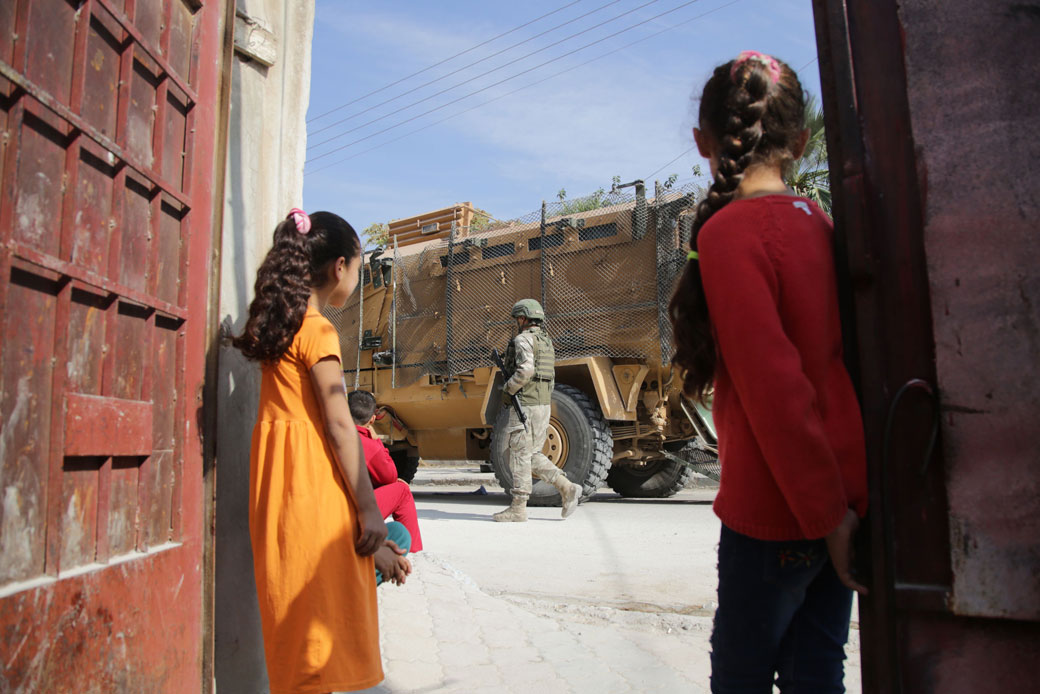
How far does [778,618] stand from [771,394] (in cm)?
36

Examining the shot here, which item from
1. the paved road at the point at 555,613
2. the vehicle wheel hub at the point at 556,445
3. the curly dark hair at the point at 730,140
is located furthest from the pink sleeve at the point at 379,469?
the vehicle wheel hub at the point at 556,445

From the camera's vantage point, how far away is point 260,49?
224cm

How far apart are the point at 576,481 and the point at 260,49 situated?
5.61 m

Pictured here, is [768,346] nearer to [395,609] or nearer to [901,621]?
[901,621]

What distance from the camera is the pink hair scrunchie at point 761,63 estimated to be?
4.26 ft

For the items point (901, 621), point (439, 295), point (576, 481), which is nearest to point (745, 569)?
point (901, 621)

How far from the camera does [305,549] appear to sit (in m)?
1.77

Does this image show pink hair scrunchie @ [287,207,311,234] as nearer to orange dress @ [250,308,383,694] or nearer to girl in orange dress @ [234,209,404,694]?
girl in orange dress @ [234,209,404,694]

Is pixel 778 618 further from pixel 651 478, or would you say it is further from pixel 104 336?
pixel 651 478

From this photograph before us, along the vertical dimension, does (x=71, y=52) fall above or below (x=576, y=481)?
above

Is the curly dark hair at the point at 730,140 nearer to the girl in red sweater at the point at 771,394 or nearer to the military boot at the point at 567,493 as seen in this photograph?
the girl in red sweater at the point at 771,394

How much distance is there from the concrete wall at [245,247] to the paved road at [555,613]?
0.55 meters

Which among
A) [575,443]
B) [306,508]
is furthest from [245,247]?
[575,443]

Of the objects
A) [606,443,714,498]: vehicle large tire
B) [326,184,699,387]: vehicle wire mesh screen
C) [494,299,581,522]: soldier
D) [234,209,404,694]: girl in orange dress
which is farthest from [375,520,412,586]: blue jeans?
[606,443,714,498]: vehicle large tire
